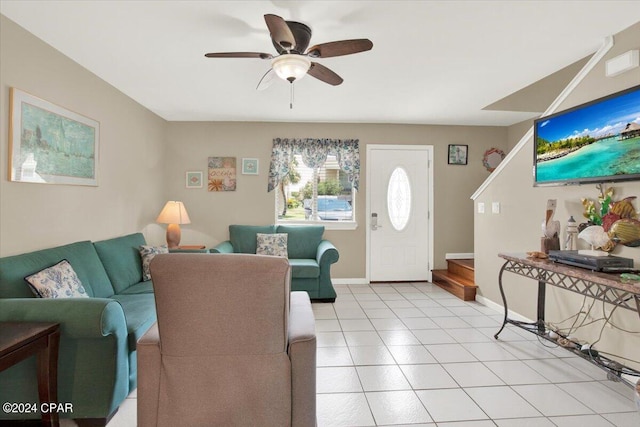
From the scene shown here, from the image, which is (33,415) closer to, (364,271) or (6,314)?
(6,314)

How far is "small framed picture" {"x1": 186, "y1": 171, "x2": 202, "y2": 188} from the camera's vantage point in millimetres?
4992

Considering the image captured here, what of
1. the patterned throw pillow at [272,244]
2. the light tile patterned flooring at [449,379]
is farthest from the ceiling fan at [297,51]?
the patterned throw pillow at [272,244]

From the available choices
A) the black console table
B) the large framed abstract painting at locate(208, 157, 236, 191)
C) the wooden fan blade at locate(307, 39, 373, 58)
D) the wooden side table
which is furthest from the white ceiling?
the wooden side table

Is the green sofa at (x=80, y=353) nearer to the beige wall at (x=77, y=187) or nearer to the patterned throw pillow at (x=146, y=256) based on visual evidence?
the beige wall at (x=77, y=187)

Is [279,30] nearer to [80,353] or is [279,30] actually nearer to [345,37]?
[345,37]

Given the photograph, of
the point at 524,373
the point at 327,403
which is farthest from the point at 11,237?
the point at 524,373

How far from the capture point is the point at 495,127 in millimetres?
5301

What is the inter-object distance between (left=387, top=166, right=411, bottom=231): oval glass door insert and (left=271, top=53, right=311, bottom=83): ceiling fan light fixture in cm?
321

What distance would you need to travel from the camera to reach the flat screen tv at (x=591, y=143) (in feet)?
7.33

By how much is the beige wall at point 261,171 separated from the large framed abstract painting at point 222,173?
0.30 ft

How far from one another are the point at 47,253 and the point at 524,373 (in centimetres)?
365

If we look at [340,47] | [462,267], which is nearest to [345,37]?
[340,47]

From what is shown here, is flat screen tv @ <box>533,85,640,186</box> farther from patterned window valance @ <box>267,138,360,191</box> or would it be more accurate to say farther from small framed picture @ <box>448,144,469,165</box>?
patterned window valance @ <box>267,138,360,191</box>

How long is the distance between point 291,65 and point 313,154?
9.31 feet
